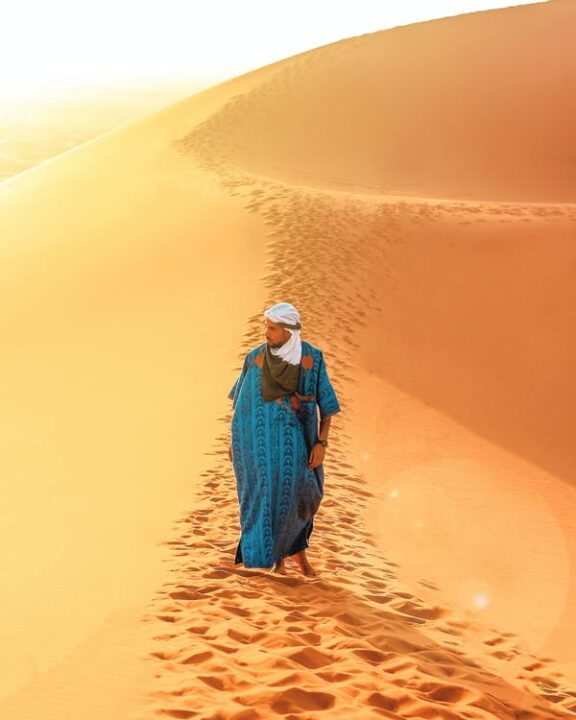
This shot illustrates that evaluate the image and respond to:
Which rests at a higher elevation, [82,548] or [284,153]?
[284,153]

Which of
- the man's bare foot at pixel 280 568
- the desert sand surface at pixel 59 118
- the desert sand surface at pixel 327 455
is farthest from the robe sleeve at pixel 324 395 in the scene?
the desert sand surface at pixel 59 118

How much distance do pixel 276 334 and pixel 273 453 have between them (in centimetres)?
73

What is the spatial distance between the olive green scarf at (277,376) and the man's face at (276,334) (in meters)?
0.10

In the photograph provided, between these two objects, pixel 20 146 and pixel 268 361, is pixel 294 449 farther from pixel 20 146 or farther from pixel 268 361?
pixel 20 146

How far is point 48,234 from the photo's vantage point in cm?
1652

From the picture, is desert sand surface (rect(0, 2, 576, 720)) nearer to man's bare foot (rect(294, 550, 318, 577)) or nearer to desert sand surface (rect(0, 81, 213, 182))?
man's bare foot (rect(294, 550, 318, 577))

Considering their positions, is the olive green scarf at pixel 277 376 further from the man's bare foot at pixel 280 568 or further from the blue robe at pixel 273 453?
the man's bare foot at pixel 280 568

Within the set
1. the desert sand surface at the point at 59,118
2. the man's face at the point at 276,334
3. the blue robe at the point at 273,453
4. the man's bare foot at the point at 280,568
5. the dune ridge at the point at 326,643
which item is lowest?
the dune ridge at the point at 326,643

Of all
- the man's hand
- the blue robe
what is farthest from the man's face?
the man's hand

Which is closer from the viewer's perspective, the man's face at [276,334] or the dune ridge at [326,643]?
the dune ridge at [326,643]

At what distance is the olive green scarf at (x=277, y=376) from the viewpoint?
4.75m

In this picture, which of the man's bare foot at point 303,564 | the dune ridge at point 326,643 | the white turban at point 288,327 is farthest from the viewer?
the man's bare foot at point 303,564

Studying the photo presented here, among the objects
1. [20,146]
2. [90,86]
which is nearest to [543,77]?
[20,146]

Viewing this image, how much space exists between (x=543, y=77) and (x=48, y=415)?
24.5 m
